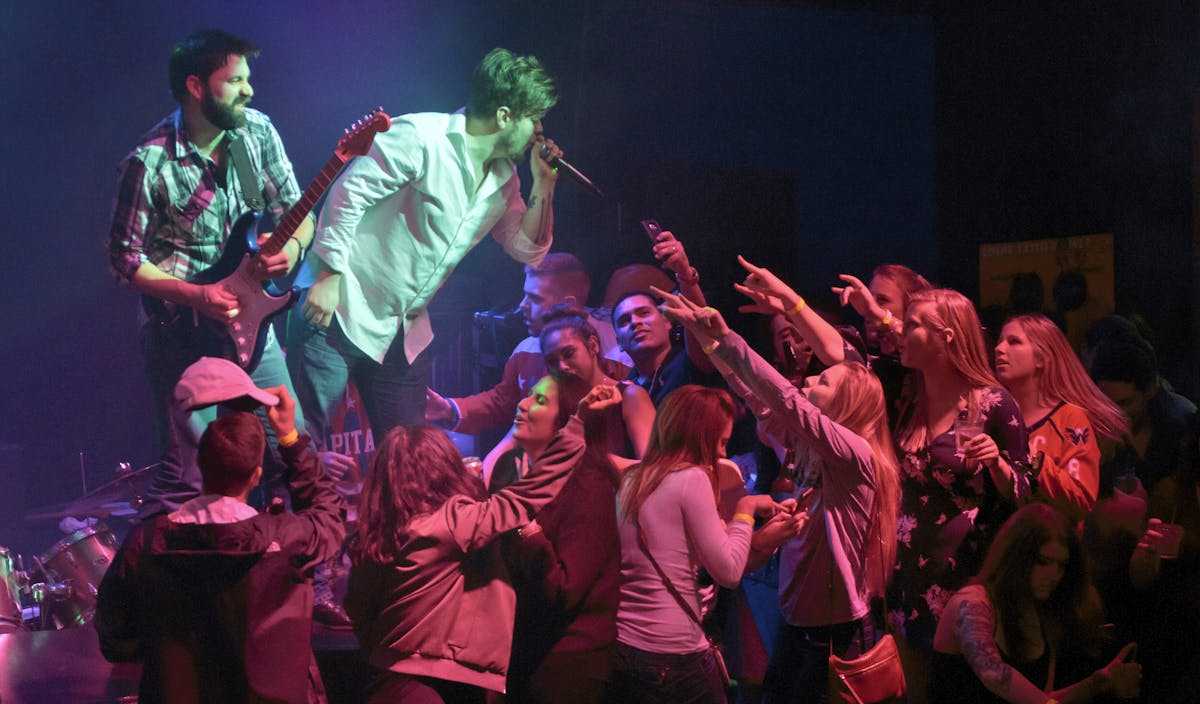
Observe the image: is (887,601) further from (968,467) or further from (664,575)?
(664,575)

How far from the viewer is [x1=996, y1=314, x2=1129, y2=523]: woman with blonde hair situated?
385 cm

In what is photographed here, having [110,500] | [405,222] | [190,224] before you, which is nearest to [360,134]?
[405,222]

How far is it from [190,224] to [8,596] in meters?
1.66

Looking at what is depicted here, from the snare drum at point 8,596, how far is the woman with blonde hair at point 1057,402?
3812 millimetres

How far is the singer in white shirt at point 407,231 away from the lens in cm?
448

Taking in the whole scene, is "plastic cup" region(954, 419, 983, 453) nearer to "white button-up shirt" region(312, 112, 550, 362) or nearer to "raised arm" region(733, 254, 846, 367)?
"raised arm" region(733, 254, 846, 367)

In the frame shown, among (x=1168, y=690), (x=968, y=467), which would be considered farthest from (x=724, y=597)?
(x=1168, y=690)

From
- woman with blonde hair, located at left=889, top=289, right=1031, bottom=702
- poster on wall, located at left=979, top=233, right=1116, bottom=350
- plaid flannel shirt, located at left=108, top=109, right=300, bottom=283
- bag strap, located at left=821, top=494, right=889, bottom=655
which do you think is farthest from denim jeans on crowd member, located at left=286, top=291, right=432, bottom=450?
poster on wall, located at left=979, top=233, right=1116, bottom=350

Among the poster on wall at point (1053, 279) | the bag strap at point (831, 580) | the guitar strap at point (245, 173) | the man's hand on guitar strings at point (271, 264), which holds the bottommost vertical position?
the bag strap at point (831, 580)

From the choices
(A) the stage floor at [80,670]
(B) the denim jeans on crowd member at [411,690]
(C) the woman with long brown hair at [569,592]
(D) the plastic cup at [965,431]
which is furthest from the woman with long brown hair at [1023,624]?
(A) the stage floor at [80,670]

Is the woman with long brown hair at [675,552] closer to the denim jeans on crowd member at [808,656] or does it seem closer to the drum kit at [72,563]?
the denim jeans on crowd member at [808,656]

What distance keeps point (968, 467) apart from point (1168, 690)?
1.36m

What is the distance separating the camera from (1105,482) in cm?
438

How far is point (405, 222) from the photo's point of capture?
15.3ft
